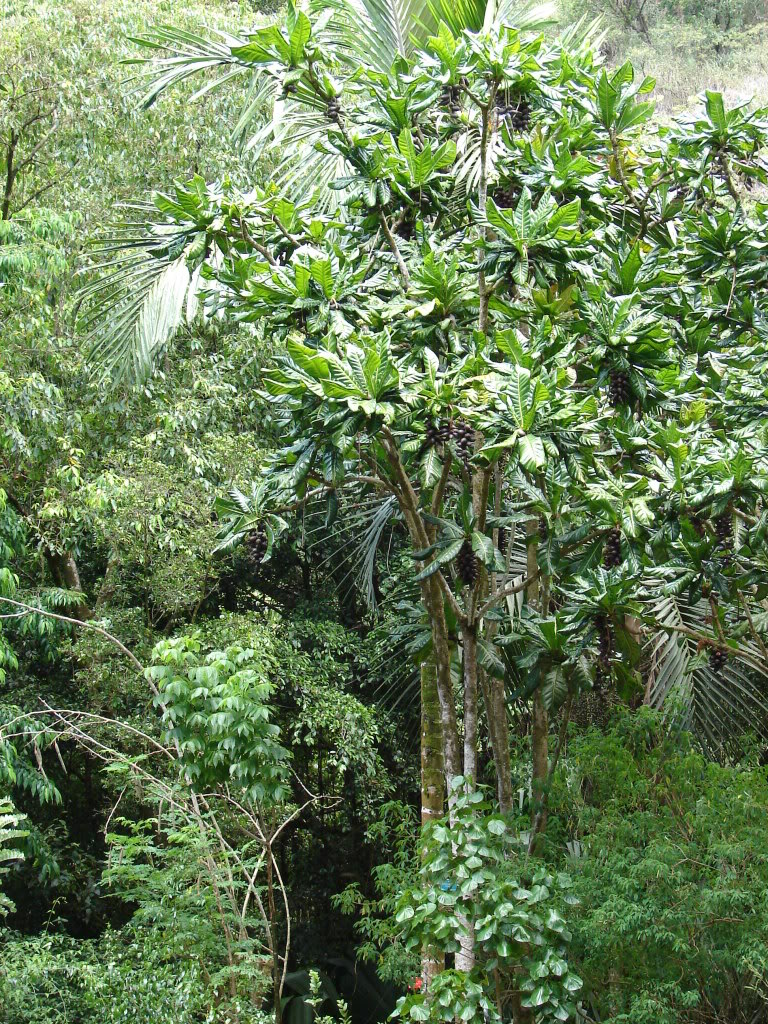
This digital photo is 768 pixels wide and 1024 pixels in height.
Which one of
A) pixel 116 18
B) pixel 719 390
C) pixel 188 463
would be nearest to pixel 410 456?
pixel 719 390

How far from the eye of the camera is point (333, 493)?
11.1 feet

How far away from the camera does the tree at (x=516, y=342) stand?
10.3ft

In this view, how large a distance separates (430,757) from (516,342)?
5.80 ft

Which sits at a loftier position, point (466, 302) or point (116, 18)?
point (116, 18)

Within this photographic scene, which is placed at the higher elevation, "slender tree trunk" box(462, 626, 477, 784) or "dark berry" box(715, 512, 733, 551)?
"dark berry" box(715, 512, 733, 551)

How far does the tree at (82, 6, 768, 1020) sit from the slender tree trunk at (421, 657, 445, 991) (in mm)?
207

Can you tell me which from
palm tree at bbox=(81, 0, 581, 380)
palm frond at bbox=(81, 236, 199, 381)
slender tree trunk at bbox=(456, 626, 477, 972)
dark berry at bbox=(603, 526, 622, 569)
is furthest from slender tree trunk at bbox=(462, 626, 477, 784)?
palm frond at bbox=(81, 236, 199, 381)

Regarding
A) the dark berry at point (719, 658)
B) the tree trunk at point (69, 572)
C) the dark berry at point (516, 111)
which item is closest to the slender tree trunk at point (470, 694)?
the dark berry at point (719, 658)

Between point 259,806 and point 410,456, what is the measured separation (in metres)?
1.66

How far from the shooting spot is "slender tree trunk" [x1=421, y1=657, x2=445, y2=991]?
4.01m

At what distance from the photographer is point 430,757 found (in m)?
4.10

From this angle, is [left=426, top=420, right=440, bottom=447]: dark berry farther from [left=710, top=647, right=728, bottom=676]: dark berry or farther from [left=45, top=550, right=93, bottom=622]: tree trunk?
[left=45, top=550, right=93, bottom=622]: tree trunk

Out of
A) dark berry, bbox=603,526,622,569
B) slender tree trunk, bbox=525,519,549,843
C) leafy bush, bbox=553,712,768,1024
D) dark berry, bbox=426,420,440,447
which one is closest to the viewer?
dark berry, bbox=426,420,440,447

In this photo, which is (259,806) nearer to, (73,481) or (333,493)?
(333,493)
